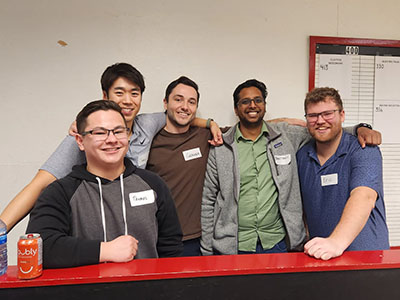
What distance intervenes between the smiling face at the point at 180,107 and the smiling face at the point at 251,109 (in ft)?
1.14

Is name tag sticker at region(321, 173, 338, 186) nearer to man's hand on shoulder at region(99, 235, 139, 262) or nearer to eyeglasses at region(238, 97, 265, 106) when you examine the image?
eyeglasses at region(238, 97, 265, 106)

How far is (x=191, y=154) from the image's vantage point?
2117mm

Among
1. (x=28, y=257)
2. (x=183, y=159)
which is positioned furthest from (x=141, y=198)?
(x=183, y=159)

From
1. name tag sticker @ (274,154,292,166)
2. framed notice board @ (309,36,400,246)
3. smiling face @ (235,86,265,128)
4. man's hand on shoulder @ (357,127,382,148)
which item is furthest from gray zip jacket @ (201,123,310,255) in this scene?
framed notice board @ (309,36,400,246)

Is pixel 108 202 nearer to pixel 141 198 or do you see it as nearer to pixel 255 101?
pixel 141 198

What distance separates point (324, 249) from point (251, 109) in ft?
3.89

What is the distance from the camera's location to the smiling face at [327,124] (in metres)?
1.86

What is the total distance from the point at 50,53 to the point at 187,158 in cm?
136

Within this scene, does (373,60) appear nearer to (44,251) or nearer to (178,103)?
(178,103)

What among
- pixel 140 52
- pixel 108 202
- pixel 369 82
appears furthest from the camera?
pixel 369 82

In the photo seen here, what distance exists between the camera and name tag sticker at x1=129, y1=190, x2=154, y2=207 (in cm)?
140

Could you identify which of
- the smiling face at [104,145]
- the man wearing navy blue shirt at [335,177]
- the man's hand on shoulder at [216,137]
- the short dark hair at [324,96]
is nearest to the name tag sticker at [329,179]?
the man wearing navy blue shirt at [335,177]

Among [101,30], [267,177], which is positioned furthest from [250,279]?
[101,30]

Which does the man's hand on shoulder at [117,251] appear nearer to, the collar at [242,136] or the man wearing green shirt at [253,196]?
the man wearing green shirt at [253,196]
